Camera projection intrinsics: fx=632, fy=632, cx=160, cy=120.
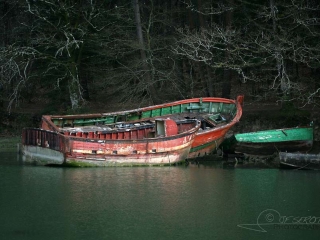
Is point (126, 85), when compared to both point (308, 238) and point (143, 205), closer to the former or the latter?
point (143, 205)

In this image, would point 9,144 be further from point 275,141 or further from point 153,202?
point 153,202

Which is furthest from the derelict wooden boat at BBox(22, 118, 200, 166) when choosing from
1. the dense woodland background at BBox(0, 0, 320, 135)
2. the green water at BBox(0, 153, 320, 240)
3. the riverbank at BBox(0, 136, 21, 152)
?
the dense woodland background at BBox(0, 0, 320, 135)

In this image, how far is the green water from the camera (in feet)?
44.1

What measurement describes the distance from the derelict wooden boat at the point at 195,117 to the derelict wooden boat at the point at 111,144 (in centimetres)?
73

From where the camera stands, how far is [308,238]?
12867 millimetres

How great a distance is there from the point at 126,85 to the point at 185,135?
319 inches

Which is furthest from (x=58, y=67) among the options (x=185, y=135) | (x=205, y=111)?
(x=185, y=135)

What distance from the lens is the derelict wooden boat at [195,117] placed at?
2397cm

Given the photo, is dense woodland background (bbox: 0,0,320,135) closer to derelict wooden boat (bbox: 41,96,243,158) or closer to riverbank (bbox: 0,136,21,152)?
riverbank (bbox: 0,136,21,152)

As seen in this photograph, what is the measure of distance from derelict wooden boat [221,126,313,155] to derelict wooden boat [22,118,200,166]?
79.1 inches

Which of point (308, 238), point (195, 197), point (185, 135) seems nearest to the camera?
point (308, 238)

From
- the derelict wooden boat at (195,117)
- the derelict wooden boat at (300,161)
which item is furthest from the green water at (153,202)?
the derelict wooden boat at (195,117)

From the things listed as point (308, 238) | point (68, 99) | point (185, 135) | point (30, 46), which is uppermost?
point (30, 46)

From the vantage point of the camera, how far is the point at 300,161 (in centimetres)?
2088
